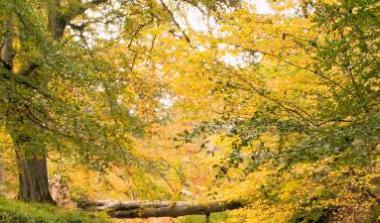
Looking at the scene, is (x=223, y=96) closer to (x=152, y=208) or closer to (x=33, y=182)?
(x=33, y=182)

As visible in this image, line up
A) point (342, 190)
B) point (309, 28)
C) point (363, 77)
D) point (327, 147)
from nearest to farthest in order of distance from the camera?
point (327, 147), point (363, 77), point (309, 28), point (342, 190)

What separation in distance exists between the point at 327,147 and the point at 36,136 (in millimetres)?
4147

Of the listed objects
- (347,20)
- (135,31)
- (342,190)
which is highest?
(135,31)

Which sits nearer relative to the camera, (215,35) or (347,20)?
(347,20)

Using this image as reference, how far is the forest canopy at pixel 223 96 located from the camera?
14.5 ft

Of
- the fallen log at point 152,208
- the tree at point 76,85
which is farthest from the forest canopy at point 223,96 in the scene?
the fallen log at point 152,208

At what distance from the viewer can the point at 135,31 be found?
8406mm

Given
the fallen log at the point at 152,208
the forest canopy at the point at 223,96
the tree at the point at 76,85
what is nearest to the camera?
the forest canopy at the point at 223,96

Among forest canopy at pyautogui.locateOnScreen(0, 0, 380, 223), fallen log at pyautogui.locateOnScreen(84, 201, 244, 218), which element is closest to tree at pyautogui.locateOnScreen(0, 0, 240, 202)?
forest canopy at pyautogui.locateOnScreen(0, 0, 380, 223)

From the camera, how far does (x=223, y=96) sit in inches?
207

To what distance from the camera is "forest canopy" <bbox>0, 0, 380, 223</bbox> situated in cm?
443

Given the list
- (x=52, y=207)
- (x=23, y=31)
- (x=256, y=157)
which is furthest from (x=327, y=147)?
(x=52, y=207)

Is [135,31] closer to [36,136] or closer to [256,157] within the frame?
[36,136]

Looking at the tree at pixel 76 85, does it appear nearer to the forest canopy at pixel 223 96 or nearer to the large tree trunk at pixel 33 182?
the forest canopy at pixel 223 96
